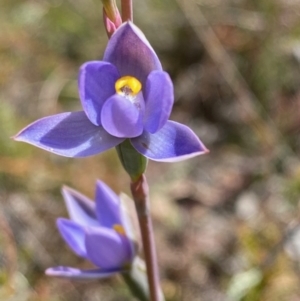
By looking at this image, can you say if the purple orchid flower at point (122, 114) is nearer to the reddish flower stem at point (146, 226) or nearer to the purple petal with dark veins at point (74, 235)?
the reddish flower stem at point (146, 226)

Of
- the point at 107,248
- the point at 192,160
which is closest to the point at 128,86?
the point at 107,248

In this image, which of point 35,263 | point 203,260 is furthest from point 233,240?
point 35,263

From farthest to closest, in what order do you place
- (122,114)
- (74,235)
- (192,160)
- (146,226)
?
(192,160)
(74,235)
(146,226)
(122,114)

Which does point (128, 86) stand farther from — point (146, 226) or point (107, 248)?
point (107, 248)

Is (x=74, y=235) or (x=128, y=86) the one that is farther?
(x=74, y=235)

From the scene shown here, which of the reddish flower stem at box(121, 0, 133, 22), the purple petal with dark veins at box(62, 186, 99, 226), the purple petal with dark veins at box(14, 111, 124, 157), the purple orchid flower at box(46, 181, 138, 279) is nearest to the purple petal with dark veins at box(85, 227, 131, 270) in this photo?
the purple orchid flower at box(46, 181, 138, 279)

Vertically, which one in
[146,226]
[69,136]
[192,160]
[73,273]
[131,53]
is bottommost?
[192,160]
